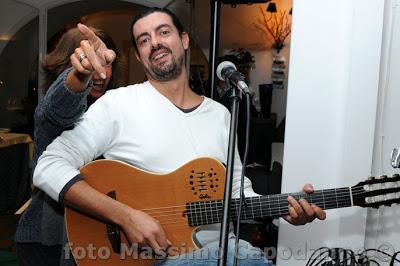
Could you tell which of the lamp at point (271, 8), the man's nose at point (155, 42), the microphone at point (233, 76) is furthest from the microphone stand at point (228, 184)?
the lamp at point (271, 8)

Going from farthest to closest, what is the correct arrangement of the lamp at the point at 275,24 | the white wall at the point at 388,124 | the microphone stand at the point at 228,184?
1. the lamp at the point at 275,24
2. the white wall at the point at 388,124
3. the microphone stand at the point at 228,184

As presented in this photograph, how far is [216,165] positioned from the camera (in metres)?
1.40

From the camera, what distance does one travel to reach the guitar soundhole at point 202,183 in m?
1.38

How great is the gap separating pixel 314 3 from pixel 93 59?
0.99m

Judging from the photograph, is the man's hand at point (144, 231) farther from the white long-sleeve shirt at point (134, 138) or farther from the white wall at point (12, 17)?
the white wall at point (12, 17)

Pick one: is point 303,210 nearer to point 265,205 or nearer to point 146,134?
point 265,205

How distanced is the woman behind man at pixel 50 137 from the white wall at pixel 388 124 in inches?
41.0

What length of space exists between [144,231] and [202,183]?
0.81 feet

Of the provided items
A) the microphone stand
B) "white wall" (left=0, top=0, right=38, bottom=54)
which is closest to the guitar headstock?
the microphone stand

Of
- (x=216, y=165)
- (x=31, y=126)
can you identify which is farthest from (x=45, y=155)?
(x=31, y=126)

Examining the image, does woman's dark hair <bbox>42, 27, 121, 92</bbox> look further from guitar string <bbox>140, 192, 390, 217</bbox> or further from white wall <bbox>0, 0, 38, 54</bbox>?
white wall <bbox>0, 0, 38, 54</bbox>

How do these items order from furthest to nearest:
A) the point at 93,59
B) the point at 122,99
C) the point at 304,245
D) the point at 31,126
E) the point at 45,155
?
the point at 31,126
the point at 304,245
the point at 122,99
the point at 45,155
the point at 93,59

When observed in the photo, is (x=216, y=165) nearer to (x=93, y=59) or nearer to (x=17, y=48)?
(x=93, y=59)

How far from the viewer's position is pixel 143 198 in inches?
53.9
